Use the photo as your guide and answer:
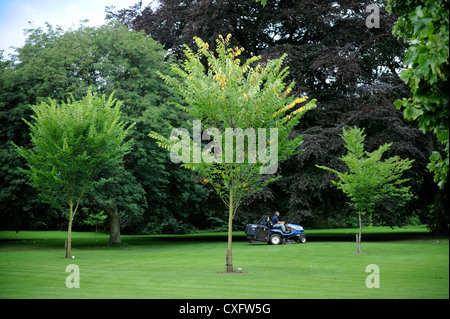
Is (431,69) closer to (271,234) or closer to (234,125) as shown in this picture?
(234,125)

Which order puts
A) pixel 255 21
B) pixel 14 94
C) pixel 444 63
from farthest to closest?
1. pixel 255 21
2. pixel 14 94
3. pixel 444 63

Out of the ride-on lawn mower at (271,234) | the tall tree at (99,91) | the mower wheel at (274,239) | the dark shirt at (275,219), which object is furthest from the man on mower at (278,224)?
the tall tree at (99,91)

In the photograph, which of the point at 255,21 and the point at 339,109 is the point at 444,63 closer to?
the point at 339,109

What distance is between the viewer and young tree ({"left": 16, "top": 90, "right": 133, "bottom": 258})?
20.1m

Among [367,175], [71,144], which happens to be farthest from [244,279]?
[367,175]

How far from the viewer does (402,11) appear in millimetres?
8352

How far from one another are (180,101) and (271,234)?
9.71 metres

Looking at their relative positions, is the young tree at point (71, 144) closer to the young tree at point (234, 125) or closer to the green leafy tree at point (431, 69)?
the young tree at point (234, 125)

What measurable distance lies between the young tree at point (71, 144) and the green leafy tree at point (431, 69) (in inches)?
594

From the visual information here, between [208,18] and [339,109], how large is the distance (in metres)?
9.79

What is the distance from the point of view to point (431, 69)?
619 cm

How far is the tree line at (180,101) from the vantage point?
2702cm

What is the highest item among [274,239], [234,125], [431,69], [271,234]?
[234,125]
